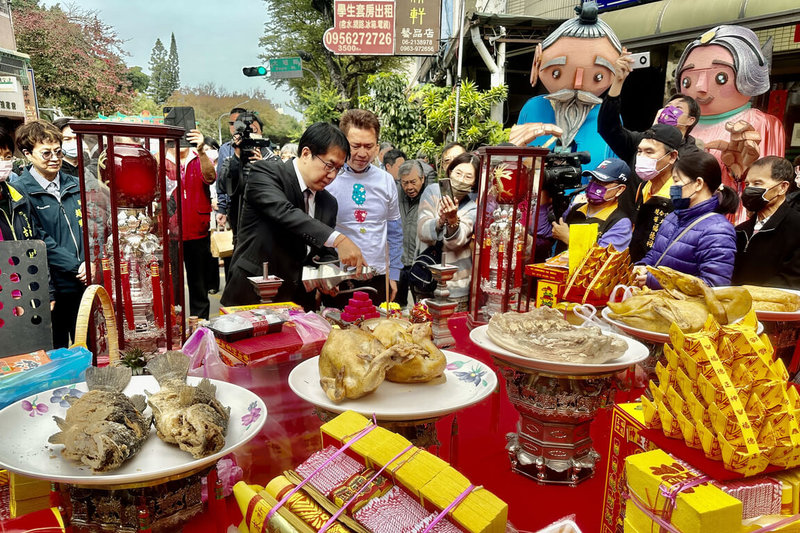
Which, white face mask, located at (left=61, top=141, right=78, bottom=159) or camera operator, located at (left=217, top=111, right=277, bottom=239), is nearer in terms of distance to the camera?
white face mask, located at (left=61, top=141, right=78, bottom=159)

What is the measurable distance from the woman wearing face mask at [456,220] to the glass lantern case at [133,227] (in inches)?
51.1

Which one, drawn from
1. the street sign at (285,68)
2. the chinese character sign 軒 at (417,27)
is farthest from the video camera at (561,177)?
the street sign at (285,68)

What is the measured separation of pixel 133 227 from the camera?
5.16ft

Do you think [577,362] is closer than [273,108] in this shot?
Yes

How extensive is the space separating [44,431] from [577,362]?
117 cm

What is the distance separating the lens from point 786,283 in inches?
112

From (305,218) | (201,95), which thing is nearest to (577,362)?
(305,218)

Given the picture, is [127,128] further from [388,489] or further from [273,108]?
[273,108]

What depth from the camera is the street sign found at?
36.2 ft

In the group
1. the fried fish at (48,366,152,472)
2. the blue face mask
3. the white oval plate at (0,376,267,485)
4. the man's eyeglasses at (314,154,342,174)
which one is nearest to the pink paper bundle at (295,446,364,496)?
the white oval plate at (0,376,267,485)

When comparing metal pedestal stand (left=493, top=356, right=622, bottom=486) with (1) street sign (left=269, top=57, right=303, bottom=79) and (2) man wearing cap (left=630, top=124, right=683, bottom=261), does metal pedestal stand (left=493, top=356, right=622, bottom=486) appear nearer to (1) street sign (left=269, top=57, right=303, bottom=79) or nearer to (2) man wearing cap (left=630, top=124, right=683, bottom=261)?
(2) man wearing cap (left=630, top=124, right=683, bottom=261)

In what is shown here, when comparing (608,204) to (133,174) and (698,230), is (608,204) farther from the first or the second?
(133,174)

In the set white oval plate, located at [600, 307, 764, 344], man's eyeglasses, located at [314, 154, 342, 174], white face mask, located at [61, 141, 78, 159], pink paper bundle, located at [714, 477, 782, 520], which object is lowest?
pink paper bundle, located at [714, 477, 782, 520]

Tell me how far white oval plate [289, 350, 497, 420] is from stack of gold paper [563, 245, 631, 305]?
0.88m
